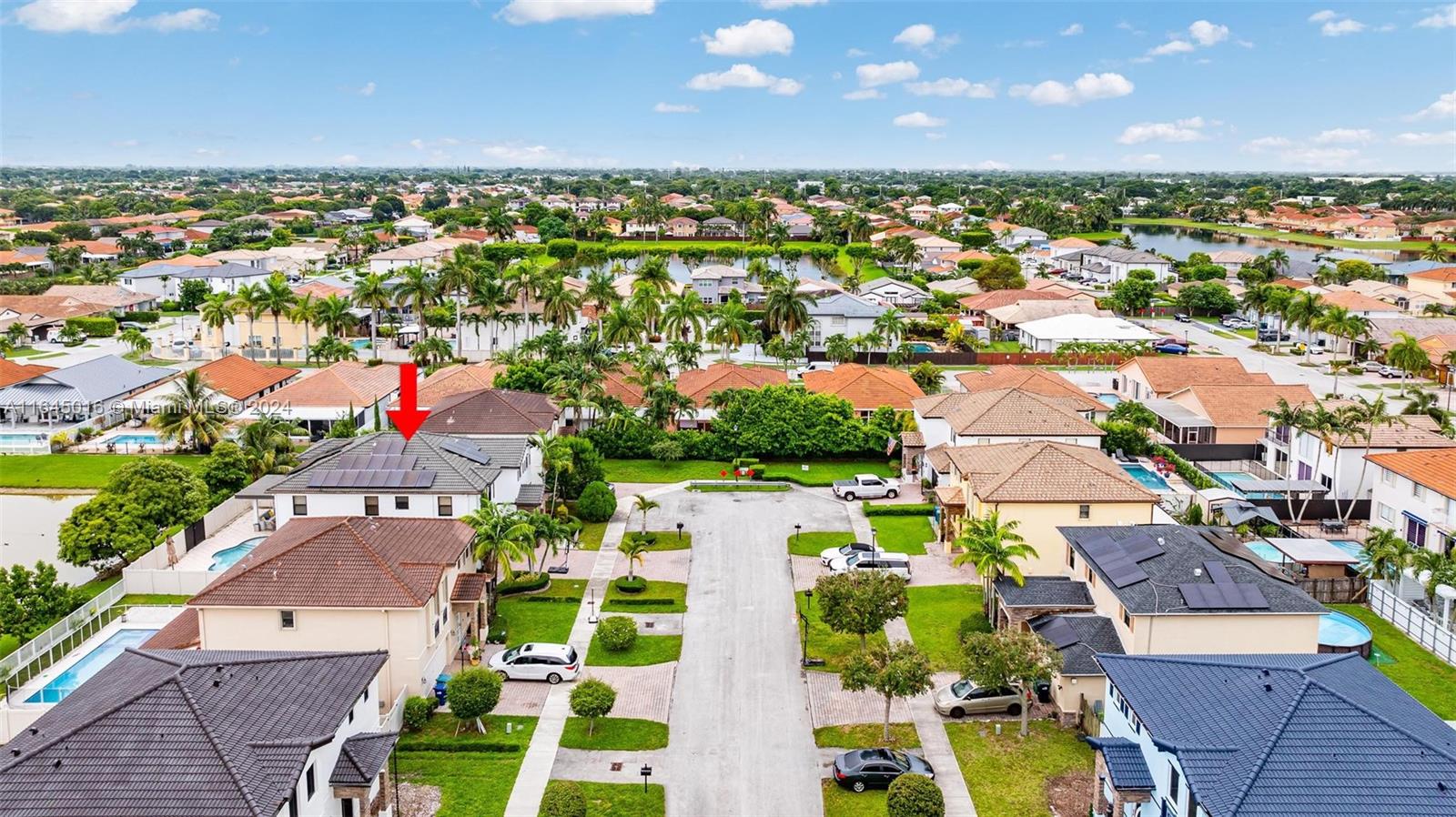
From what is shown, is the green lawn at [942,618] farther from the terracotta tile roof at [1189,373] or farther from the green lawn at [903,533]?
the terracotta tile roof at [1189,373]

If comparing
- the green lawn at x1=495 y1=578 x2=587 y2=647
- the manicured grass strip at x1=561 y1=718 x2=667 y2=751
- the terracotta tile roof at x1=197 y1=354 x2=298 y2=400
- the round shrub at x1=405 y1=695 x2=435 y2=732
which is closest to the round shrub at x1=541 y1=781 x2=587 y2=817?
the manicured grass strip at x1=561 y1=718 x2=667 y2=751

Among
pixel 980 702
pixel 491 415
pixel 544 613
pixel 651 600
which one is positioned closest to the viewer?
pixel 980 702

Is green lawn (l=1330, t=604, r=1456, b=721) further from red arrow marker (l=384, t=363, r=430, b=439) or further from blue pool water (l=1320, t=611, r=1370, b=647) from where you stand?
red arrow marker (l=384, t=363, r=430, b=439)

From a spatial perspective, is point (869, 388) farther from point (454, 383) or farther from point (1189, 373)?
point (454, 383)

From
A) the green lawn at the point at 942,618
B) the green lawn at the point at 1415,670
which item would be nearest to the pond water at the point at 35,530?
the green lawn at the point at 942,618

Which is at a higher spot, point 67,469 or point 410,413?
point 410,413

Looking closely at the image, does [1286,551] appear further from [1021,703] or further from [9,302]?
[9,302]

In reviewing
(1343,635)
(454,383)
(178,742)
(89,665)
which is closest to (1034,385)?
(1343,635)
